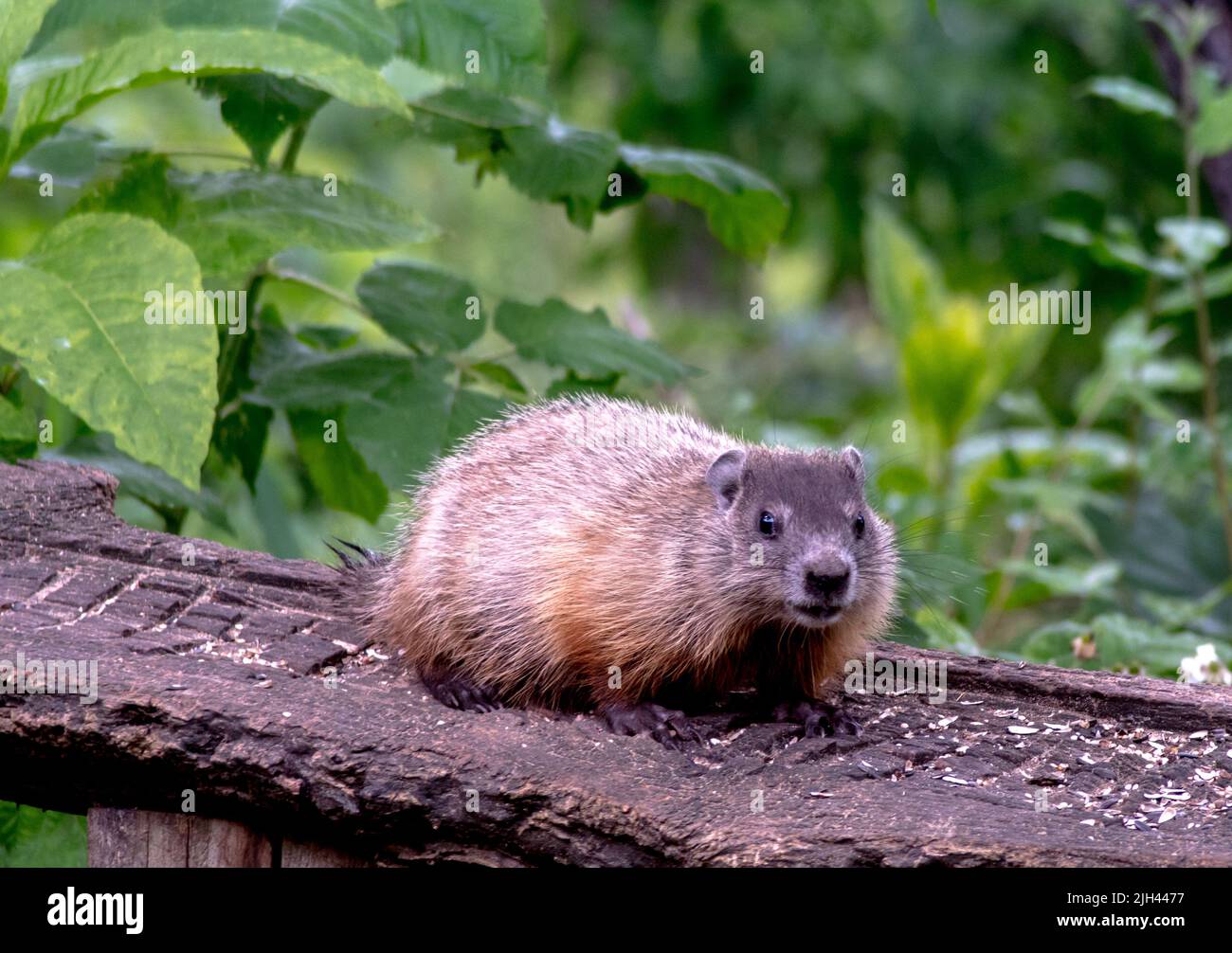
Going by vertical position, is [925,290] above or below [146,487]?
above

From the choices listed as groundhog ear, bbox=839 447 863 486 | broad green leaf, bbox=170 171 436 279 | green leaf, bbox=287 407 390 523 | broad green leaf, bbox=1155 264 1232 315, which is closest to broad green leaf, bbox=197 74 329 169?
broad green leaf, bbox=170 171 436 279

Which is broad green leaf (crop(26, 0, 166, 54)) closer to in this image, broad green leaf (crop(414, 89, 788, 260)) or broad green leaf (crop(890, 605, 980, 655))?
broad green leaf (crop(414, 89, 788, 260))

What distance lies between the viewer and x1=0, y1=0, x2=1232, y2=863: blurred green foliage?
13.7ft

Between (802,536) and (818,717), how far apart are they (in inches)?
19.4

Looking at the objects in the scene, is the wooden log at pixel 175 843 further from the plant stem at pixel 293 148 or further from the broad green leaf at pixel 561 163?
the plant stem at pixel 293 148

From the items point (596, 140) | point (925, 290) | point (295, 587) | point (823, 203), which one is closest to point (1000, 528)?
point (925, 290)

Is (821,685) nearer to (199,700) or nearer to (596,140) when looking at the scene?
(199,700)

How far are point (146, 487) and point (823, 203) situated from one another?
7377 millimetres

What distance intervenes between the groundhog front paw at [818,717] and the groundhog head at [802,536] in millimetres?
235

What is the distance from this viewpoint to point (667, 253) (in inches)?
448

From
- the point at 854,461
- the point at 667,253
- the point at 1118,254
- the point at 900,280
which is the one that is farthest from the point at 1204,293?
the point at 667,253

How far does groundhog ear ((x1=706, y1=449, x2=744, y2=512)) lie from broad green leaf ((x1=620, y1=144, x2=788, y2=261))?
4.93ft

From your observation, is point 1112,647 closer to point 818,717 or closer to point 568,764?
point 818,717

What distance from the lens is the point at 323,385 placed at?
4840mm
